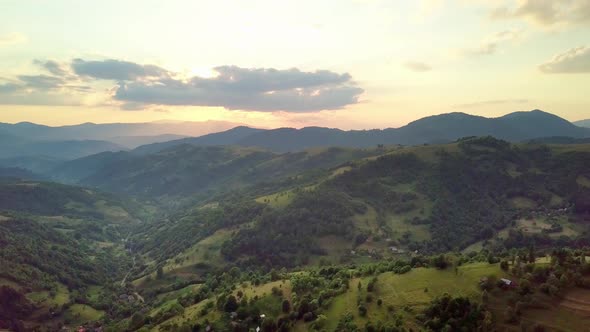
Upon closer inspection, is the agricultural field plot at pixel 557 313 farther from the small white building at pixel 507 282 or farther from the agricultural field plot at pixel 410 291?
the agricultural field plot at pixel 410 291

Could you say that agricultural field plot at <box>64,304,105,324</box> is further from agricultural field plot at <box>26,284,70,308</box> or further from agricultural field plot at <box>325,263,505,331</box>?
agricultural field plot at <box>325,263,505,331</box>

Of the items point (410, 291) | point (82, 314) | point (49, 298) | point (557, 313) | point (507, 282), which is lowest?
point (82, 314)

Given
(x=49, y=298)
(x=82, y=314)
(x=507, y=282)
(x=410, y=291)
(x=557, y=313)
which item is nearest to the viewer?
(x=557, y=313)

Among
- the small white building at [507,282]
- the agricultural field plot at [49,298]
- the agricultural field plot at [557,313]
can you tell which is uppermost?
the small white building at [507,282]

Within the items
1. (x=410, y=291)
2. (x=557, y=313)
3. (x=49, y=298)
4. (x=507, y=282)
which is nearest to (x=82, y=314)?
(x=49, y=298)

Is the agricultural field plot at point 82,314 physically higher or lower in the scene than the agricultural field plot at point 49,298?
lower

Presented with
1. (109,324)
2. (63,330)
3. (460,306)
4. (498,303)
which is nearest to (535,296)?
(498,303)

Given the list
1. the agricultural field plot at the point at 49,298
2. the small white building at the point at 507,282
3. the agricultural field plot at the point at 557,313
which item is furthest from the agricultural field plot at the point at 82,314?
the agricultural field plot at the point at 557,313

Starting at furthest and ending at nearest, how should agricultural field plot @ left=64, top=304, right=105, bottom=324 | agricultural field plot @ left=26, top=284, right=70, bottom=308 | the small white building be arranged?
agricultural field plot @ left=26, top=284, right=70, bottom=308
agricultural field plot @ left=64, top=304, right=105, bottom=324
the small white building

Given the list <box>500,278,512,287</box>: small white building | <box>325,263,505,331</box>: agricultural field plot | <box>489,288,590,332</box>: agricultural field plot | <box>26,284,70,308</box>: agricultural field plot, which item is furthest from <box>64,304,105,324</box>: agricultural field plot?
<box>489,288,590,332</box>: agricultural field plot

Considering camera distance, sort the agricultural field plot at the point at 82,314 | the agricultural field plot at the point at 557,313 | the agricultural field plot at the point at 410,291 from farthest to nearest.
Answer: the agricultural field plot at the point at 82,314
the agricultural field plot at the point at 410,291
the agricultural field plot at the point at 557,313

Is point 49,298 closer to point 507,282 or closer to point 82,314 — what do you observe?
point 82,314
